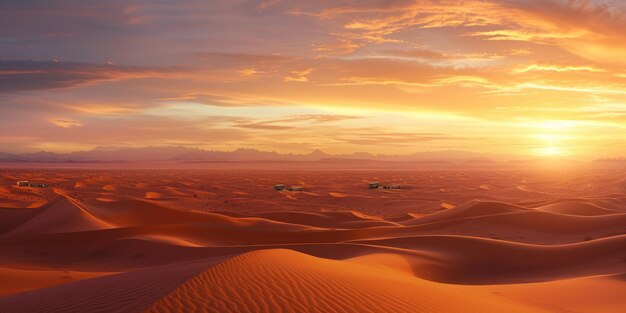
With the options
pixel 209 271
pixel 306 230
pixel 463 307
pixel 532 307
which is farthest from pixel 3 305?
pixel 306 230

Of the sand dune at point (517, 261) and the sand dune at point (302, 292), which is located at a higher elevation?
the sand dune at point (302, 292)

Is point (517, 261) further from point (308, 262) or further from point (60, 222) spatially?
point (60, 222)

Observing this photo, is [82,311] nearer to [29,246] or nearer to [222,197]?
[29,246]

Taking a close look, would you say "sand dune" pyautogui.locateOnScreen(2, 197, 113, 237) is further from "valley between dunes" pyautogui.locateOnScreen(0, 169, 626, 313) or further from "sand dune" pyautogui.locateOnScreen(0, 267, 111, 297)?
"sand dune" pyautogui.locateOnScreen(0, 267, 111, 297)

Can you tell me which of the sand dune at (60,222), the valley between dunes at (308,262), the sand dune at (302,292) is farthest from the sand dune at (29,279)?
the sand dune at (60,222)

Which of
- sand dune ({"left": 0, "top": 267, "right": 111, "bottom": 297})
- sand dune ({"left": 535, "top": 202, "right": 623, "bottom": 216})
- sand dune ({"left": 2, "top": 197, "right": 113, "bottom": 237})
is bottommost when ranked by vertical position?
sand dune ({"left": 0, "top": 267, "right": 111, "bottom": 297})

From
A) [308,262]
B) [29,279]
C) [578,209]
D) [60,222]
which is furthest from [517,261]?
[60,222]

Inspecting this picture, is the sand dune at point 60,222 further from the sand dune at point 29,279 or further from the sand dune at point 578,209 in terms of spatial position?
the sand dune at point 578,209

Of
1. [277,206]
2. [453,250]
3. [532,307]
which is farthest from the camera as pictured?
[277,206]

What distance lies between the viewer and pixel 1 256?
1681 centimetres

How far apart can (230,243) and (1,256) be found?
7.42m

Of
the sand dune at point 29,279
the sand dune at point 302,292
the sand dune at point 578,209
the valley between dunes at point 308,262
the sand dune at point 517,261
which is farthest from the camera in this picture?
the sand dune at point 578,209

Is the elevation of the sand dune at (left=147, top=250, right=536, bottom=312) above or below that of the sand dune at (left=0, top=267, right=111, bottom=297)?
above

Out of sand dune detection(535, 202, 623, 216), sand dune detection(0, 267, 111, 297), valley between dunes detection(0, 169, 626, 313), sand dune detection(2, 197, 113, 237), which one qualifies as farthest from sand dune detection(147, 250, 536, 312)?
sand dune detection(535, 202, 623, 216)
